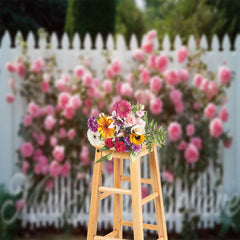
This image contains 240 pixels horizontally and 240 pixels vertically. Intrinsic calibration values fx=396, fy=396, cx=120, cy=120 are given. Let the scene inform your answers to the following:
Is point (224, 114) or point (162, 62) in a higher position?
point (162, 62)

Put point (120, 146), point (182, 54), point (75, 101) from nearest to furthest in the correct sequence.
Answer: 1. point (120, 146)
2. point (75, 101)
3. point (182, 54)

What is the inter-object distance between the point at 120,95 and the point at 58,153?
0.66 meters

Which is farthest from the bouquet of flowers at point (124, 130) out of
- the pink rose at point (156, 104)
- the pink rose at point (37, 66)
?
the pink rose at point (37, 66)

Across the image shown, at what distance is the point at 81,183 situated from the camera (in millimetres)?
3188

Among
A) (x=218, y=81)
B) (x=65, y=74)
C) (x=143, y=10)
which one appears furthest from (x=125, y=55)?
(x=143, y=10)

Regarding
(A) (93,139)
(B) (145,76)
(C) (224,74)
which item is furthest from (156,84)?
(A) (93,139)

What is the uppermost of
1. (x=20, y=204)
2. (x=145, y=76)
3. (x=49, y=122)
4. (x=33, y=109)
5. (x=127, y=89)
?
(x=145, y=76)

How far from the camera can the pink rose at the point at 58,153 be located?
10.1 feet

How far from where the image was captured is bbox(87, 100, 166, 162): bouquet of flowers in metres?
1.42

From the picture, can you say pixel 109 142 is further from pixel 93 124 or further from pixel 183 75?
pixel 183 75

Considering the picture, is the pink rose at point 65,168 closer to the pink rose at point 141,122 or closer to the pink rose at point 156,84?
the pink rose at point 156,84

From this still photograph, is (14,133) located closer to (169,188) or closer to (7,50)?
(7,50)

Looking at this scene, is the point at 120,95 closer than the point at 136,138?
No

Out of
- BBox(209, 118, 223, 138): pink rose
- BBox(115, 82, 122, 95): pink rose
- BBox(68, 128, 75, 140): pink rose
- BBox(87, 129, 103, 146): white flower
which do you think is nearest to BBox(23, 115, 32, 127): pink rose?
BBox(68, 128, 75, 140): pink rose
